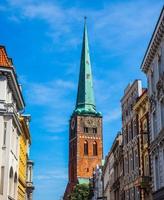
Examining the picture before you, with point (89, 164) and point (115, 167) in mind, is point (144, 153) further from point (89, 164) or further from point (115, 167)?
point (89, 164)

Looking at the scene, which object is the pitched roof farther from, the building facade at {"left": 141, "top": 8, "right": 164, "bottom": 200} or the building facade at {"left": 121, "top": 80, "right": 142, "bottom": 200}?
the building facade at {"left": 121, "top": 80, "right": 142, "bottom": 200}

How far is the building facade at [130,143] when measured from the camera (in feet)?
176

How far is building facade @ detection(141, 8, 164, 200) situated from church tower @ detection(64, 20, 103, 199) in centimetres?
14015

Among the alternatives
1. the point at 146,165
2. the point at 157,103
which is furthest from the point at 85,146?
the point at 157,103

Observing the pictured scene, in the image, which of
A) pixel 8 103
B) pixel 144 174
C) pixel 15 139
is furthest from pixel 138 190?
pixel 8 103

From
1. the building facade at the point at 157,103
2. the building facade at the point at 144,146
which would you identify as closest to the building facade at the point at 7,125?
the building facade at the point at 157,103

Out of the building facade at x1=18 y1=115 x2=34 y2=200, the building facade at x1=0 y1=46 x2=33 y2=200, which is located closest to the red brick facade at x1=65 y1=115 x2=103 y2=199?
the building facade at x1=18 y1=115 x2=34 y2=200

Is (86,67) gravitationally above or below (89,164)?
above

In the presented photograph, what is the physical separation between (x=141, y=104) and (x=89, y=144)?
134514 mm

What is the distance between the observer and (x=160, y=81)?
38.0 meters

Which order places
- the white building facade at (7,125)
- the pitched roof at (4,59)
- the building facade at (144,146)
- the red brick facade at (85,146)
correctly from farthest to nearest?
the red brick facade at (85,146)
the building facade at (144,146)
the pitched roof at (4,59)
the white building facade at (7,125)

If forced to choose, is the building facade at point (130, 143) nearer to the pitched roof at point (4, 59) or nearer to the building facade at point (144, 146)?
the building facade at point (144, 146)

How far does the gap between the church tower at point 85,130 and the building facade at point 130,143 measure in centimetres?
11986

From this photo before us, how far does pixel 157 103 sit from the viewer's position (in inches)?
1547
